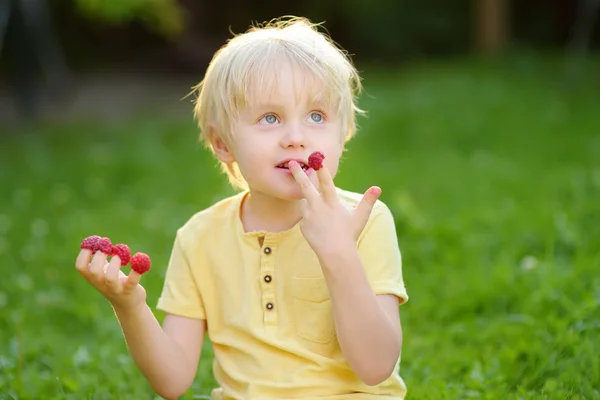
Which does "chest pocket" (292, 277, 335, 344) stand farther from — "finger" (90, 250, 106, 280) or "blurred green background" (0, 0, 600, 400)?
"blurred green background" (0, 0, 600, 400)

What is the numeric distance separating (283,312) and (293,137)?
1.35ft

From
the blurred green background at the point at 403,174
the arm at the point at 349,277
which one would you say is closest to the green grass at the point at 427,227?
the blurred green background at the point at 403,174

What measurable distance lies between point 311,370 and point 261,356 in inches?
4.6

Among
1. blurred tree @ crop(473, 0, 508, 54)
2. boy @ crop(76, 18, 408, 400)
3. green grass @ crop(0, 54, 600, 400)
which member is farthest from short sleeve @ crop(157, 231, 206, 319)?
blurred tree @ crop(473, 0, 508, 54)

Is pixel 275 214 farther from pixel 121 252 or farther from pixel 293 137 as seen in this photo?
pixel 121 252

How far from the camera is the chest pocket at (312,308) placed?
2.00 meters

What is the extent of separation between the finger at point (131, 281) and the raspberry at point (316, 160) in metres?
0.42

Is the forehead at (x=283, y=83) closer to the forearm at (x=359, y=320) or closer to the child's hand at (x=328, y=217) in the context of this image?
the child's hand at (x=328, y=217)

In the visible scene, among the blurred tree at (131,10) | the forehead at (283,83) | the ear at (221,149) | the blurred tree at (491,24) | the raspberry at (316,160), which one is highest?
the forehead at (283,83)

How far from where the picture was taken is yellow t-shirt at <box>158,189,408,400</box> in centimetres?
198

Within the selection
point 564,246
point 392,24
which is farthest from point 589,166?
point 392,24

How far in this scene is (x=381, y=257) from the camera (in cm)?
199

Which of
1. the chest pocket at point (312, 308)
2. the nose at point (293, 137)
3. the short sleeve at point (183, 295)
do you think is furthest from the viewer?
the short sleeve at point (183, 295)

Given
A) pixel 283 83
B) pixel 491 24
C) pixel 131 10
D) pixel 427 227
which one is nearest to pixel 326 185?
pixel 283 83
